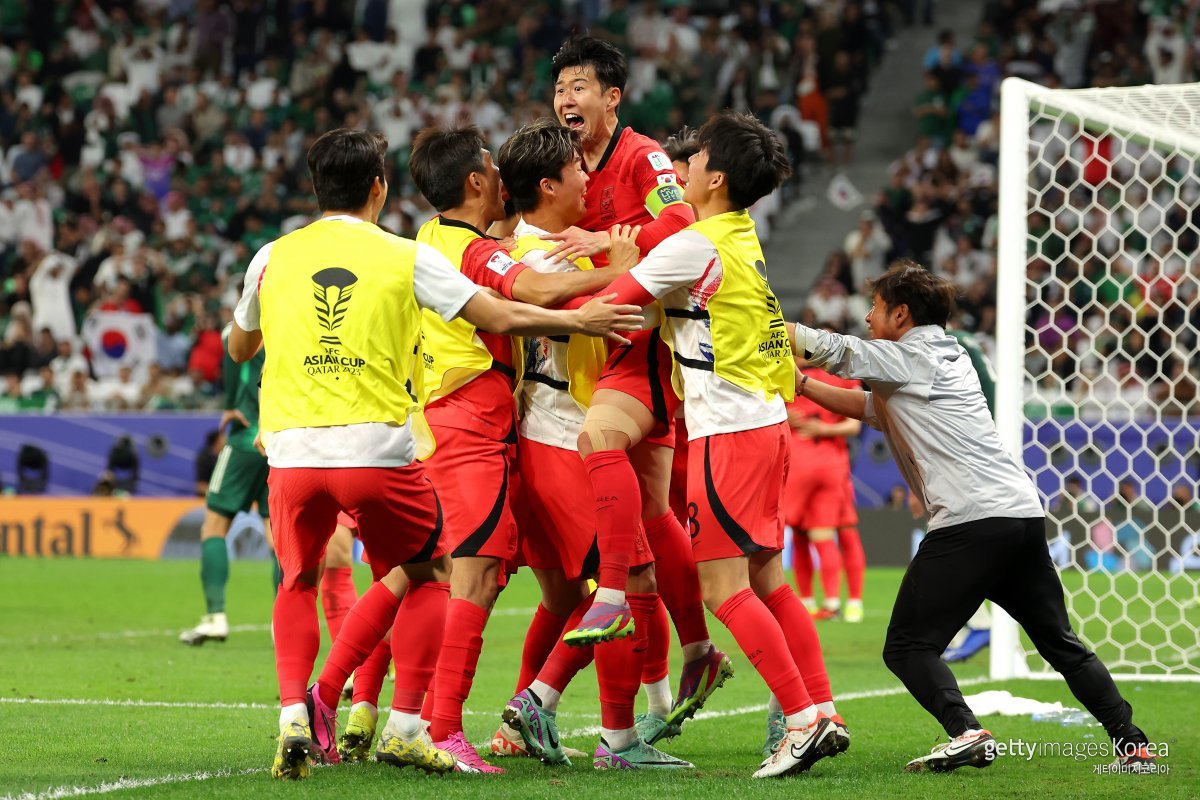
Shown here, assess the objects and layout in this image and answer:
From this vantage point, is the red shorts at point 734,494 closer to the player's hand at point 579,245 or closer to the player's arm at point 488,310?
the player's arm at point 488,310

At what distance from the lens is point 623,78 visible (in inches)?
253

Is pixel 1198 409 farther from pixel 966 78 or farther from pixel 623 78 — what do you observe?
pixel 623 78

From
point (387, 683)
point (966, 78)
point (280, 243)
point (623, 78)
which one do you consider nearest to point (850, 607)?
point (387, 683)

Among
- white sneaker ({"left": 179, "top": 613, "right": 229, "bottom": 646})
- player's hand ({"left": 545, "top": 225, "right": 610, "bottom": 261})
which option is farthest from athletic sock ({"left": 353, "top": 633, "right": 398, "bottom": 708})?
white sneaker ({"left": 179, "top": 613, "right": 229, "bottom": 646})

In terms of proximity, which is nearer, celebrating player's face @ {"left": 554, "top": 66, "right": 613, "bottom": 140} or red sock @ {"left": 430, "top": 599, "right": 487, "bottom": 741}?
red sock @ {"left": 430, "top": 599, "right": 487, "bottom": 741}

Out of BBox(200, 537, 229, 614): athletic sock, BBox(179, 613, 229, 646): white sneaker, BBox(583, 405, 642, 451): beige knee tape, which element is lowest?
BBox(179, 613, 229, 646): white sneaker

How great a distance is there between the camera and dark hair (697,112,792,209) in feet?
18.2

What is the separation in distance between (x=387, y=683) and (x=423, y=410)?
10.1ft

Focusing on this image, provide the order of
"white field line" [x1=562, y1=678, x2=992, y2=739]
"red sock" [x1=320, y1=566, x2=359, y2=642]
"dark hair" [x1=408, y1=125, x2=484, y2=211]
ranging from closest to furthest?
"dark hair" [x1=408, y1=125, x2=484, y2=211], "white field line" [x1=562, y1=678, x2=992, y2=739], "red sock" [x1=320, y1=566, x2=359, y2=642]

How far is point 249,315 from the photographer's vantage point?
5230 mm

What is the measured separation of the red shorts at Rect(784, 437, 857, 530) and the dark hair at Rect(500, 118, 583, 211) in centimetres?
672

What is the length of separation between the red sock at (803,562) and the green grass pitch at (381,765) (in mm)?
694

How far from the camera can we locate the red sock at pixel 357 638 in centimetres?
542

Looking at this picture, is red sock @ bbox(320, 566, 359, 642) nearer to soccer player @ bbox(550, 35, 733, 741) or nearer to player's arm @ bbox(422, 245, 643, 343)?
soccer player @ bbox(550, 35, 733, 741)
